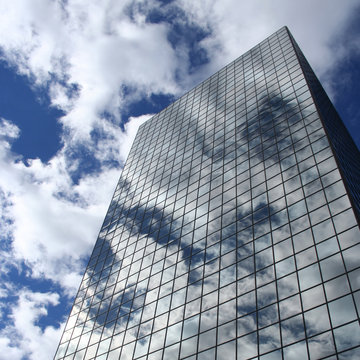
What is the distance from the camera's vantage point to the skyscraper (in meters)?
28.8

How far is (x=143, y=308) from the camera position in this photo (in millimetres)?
42219

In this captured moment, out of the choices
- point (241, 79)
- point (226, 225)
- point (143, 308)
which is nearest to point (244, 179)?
point (226, 225)

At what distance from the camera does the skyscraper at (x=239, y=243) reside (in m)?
28.8

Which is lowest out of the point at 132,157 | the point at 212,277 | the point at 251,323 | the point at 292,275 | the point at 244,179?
the point at 251,323

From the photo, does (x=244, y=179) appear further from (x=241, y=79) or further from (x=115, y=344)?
(x=241, y=79)

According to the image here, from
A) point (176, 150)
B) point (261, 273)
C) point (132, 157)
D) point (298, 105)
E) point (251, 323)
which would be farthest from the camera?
point (132, 157)

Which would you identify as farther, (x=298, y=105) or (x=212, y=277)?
(x=298, y=105)

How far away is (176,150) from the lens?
221 ft

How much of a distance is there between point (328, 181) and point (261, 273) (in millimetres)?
10072

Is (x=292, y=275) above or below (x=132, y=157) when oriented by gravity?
below

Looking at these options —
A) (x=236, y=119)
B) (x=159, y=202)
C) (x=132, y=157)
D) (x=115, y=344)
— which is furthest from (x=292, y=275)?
(x=132, y=157)

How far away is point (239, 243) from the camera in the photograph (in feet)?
126

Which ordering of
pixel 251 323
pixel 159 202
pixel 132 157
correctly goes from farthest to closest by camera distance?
A: 1. pixel 132 157
2. pixel 159 202
3. pixel 251 323

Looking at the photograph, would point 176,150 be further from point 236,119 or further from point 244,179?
point 244,179
